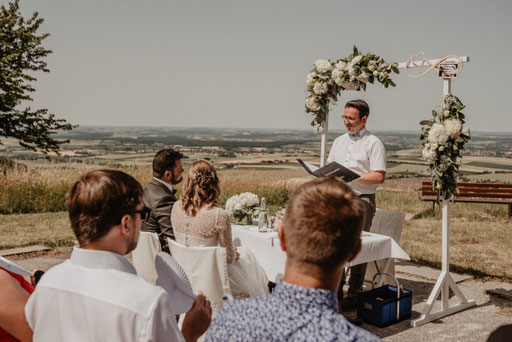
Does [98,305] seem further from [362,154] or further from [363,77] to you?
[363,77]

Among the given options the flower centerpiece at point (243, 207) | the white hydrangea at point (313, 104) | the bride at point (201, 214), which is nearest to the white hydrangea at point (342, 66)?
the white hydrangea at point (313, 104)

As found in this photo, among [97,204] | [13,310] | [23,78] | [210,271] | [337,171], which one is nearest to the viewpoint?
[97,204]

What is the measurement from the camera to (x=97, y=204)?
1.78m

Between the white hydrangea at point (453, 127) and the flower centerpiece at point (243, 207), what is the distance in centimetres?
223

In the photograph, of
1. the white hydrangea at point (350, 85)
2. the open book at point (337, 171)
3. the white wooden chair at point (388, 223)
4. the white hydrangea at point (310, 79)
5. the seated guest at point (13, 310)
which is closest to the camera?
the seated guest at point (13, 310)

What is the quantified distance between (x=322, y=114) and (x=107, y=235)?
5450 mm

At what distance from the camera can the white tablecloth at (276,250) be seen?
16.7ft

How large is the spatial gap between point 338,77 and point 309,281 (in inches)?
211

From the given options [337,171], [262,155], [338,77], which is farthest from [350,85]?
[262,155]

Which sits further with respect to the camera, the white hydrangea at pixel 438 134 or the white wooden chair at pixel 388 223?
the white wooden chair at pixel 388 223

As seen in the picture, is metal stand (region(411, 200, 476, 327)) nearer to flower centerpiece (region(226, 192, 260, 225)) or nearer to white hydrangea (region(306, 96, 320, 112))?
flower centerpiece (region(226, 192, 260, 225))

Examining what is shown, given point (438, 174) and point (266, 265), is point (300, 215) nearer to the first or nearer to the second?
point (266, 265)

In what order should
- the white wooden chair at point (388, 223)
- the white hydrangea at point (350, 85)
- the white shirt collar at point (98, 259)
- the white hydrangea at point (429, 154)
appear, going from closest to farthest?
the white shirt collar at point (98, 259) → the white hydrangea at point (429, 154) → the white wooden chair at point (388, 223) → the white hydrangea at point (350, 85)

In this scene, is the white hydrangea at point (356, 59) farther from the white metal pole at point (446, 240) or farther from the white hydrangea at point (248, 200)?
the white hydrangea at point (248, 200)
